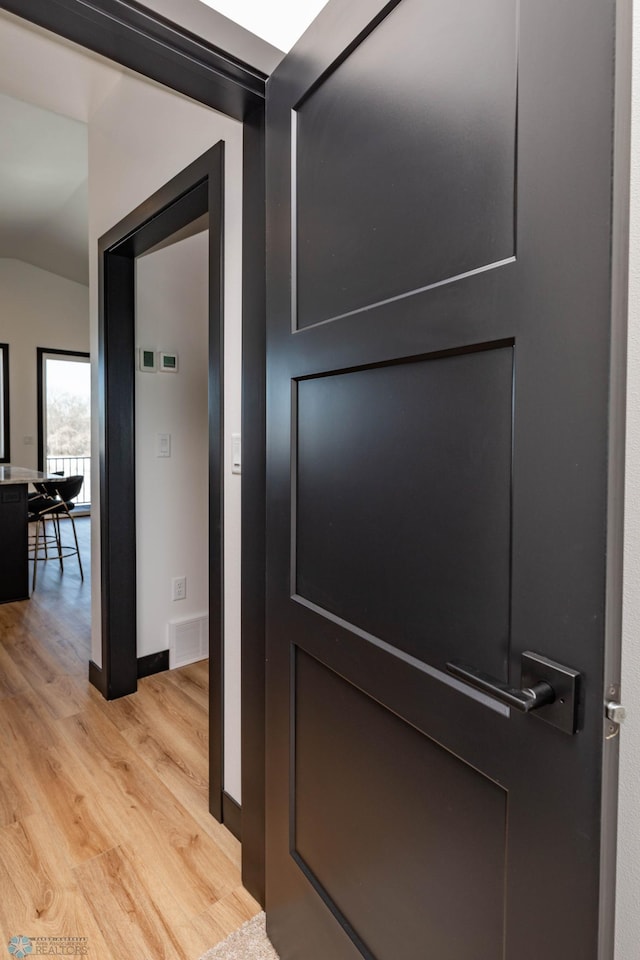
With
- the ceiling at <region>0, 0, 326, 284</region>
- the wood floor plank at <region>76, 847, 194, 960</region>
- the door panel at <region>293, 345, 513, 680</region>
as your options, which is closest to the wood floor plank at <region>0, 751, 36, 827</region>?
the wood floor plank at <region>76, 847, 194, 960</region>

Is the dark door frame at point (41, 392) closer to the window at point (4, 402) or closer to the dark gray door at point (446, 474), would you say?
the window at point (4, 402)

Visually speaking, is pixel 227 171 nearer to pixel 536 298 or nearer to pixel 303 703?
pixel 536 298

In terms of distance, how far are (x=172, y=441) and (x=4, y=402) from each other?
5.58m

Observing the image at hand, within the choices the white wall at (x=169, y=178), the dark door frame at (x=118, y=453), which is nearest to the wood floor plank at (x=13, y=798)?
the dark door frame at (x=118, y=453)

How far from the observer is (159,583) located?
9.14ft

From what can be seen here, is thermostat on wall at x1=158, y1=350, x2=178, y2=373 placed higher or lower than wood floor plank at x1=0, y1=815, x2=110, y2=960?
higher

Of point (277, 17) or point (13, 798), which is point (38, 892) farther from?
point (277, 17)

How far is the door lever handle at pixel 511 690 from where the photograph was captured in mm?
601

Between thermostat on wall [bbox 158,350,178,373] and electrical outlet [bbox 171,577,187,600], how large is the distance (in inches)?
44.7

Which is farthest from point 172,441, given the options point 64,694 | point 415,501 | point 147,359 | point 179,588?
point 415,501

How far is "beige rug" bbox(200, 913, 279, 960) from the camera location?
4.23 ft

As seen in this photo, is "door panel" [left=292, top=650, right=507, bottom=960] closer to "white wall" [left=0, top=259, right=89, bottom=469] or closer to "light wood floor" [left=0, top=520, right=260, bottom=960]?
"light wood floor" [left=0, top=520, right=260, bottom=960]

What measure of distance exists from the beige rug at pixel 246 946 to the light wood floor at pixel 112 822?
29mm

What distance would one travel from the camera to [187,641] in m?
2.91
